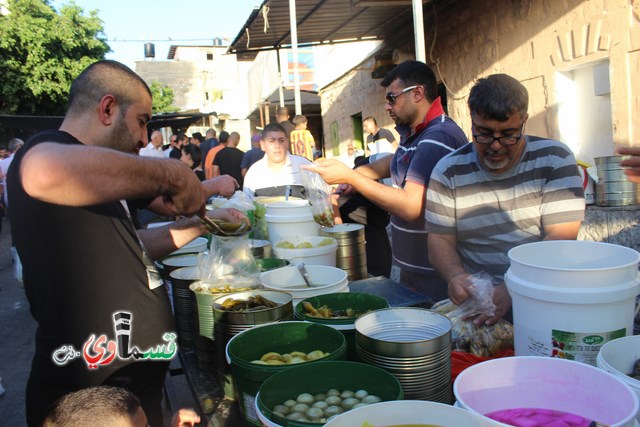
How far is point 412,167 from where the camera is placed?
2.84 metres

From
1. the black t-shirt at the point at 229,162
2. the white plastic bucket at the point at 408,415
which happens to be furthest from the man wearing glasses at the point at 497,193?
the black t-shirt at the point at 229,162

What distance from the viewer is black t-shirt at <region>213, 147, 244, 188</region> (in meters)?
9.34

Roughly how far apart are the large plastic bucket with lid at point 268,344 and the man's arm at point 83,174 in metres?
0.58

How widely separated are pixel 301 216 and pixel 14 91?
2014 centimetres

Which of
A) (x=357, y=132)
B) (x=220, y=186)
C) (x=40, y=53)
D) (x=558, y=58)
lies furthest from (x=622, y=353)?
(x=40, y=53)

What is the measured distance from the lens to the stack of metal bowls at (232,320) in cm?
171

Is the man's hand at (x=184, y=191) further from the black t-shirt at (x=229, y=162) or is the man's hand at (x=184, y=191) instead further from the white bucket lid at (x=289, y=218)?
the black t-shirt at (x=229, y=162)

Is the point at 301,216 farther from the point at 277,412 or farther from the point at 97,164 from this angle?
the point at 277,412

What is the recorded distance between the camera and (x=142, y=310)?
198cm

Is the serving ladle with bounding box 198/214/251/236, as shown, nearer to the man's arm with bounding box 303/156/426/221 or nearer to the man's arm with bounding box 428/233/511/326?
the man's arm with bounding box 303/156/426/221

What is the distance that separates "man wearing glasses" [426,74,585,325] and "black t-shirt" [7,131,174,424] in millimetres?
1368

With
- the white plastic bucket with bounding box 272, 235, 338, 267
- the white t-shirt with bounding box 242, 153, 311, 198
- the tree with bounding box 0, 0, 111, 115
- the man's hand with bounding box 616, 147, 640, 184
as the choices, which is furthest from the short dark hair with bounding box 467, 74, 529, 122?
the tree with bounding box 0, 0, 111, 115

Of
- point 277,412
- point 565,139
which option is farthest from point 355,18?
point 277,412

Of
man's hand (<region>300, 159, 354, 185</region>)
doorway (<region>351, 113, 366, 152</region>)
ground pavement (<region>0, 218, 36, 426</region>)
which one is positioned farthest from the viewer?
doorway (<region>351, 113, 366, 152</region>)
